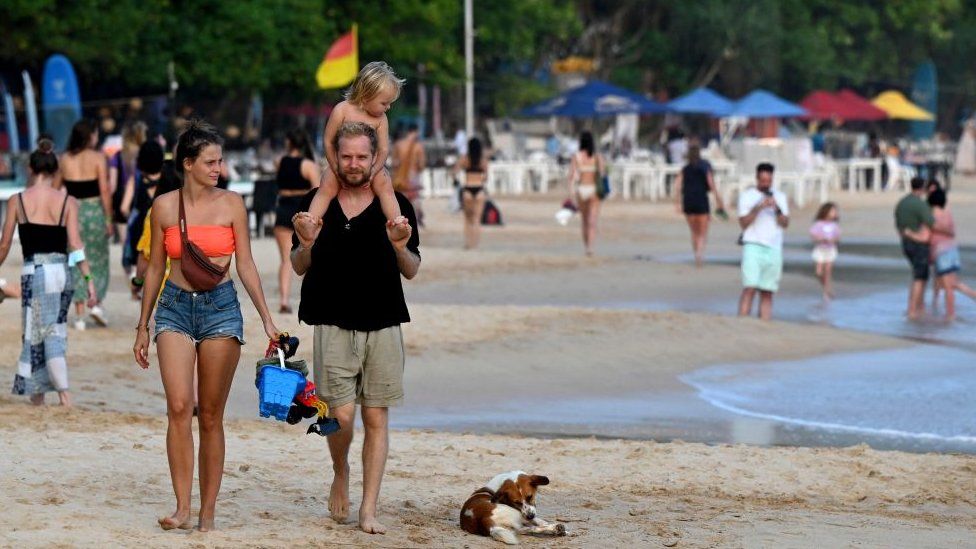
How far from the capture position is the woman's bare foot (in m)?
6.59

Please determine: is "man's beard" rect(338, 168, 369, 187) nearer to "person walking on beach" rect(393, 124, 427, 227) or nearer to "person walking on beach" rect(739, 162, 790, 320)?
"person walking on beach" rect(739, 162, 790, 320)

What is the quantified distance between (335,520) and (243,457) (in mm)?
1752

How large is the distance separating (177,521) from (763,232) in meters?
9.66

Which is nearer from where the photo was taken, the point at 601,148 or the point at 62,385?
the point at 62,385

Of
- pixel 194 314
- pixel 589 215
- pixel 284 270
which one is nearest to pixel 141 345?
pixel 194 314

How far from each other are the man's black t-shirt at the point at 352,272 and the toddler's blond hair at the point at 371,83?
1.82ft

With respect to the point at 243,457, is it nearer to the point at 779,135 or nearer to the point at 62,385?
the point at 62,385

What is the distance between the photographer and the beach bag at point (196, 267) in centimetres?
649

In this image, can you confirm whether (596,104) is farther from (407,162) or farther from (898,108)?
(407,162)

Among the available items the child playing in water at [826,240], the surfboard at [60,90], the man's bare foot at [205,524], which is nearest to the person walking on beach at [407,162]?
the child playing in water at [826,240]

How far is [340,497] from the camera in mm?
6922

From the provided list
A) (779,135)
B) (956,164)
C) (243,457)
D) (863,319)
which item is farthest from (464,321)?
(956,164)

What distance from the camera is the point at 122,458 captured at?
325 inches

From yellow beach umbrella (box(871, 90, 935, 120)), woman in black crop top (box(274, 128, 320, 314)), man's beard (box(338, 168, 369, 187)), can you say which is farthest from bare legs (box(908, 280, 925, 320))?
yellow beach umbrella (box(871, 90, 935, 120))
